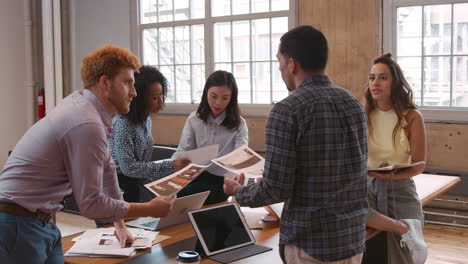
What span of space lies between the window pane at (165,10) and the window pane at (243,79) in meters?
1.29

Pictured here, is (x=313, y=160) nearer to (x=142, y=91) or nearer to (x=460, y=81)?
(x=142, y=91)

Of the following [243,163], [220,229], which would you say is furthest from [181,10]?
[220,229]

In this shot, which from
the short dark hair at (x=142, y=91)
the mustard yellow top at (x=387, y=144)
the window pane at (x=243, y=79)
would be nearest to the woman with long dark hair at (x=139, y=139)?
the short dark hair at (x=142, y=91)

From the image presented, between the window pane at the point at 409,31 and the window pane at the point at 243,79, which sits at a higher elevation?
the window pane at the point at 409,31

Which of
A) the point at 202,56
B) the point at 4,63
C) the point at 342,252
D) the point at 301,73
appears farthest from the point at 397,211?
the point at 4,63

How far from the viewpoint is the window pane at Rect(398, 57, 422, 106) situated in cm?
548

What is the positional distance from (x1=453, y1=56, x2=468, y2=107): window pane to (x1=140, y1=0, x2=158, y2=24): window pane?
13.4 ft

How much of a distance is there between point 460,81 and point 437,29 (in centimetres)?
58

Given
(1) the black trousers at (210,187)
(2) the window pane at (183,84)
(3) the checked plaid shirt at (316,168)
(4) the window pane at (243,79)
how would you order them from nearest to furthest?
(3) the checked plaid shirt at (316,168)
(1) the black trousers at (210,187)
(4) the window pane at (243,79)
(2) the window pane at (183,84)

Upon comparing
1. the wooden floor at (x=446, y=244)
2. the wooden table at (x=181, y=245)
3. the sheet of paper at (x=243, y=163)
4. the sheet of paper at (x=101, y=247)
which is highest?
the sheet of paper at (x=243, y=163)

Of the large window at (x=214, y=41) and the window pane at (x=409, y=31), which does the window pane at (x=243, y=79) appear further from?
the window pane at (x=409, y=31)

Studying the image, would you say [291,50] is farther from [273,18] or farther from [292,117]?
[273,18]

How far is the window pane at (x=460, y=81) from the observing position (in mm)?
5262

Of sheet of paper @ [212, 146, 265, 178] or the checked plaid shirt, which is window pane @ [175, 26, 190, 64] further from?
the checked plaid shirt
